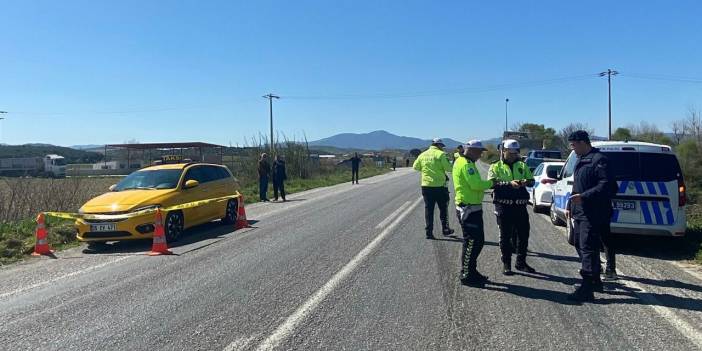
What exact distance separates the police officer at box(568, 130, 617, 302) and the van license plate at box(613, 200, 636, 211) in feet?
8.51

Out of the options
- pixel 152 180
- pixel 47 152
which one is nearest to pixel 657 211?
pixel 152 180

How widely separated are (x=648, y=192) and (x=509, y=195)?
2.96 metres

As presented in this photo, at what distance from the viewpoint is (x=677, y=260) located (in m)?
8.23

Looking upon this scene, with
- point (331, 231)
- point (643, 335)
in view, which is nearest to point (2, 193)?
point (331, 231)

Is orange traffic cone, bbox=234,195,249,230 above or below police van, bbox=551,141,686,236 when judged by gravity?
below

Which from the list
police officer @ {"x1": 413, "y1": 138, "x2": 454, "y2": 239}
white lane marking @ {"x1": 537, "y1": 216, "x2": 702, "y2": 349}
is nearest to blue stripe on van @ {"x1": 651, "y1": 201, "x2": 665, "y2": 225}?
white lane marking @ {"x1": 537, "y1": 216, "x2": 702, "y2": 349}

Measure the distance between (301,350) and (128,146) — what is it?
2018 inches

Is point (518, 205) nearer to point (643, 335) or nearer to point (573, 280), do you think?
point (573, 280)

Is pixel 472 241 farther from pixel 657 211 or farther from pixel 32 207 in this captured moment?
pixel 32 207

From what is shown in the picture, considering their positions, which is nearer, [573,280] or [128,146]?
[573,280]

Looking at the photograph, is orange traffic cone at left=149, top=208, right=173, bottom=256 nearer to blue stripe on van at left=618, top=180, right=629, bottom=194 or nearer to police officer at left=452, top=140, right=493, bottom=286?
police officer at left=452, top=140, right=493, bottom=286

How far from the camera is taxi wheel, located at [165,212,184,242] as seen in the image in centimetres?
1073

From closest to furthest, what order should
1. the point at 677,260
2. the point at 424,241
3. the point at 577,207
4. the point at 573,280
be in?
the point at 577,207 < the point at 573,280 < the point at 677,260 < the point at 424,241

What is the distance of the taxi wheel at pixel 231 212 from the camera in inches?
539
